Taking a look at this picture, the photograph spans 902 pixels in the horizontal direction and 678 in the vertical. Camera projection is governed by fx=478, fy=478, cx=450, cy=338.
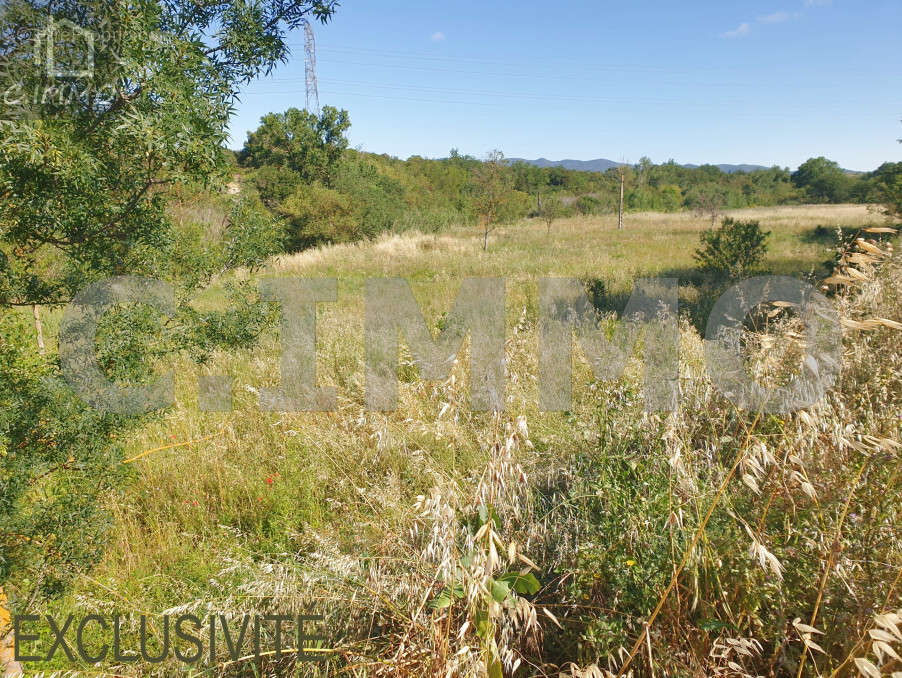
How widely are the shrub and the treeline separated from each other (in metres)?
3.40

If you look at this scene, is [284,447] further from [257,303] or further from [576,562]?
[576,562]

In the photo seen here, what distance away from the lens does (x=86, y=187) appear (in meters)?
2.17

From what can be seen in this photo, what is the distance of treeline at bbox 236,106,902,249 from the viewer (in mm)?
22797

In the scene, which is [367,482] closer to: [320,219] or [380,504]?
[380,504]

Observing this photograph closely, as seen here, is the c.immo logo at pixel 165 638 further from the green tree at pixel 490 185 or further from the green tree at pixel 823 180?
the green tree at pixel 823 180

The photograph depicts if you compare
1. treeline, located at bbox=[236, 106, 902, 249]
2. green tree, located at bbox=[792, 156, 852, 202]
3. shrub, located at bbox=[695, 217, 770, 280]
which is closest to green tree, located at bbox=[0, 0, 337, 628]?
treeline, located at bbox=[236, 106, 902, 249]

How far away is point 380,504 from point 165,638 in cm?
133

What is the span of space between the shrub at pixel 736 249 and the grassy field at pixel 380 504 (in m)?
5.10

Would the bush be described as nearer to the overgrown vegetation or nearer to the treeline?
the treeline

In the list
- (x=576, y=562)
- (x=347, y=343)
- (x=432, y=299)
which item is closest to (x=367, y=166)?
(x=432, y=299)

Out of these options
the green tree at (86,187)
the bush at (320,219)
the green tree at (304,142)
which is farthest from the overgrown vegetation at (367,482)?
the green tree at (304,142)

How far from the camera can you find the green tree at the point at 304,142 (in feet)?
97.7

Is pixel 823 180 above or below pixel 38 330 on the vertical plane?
above

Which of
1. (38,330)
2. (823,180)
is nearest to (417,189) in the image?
(38,330)
